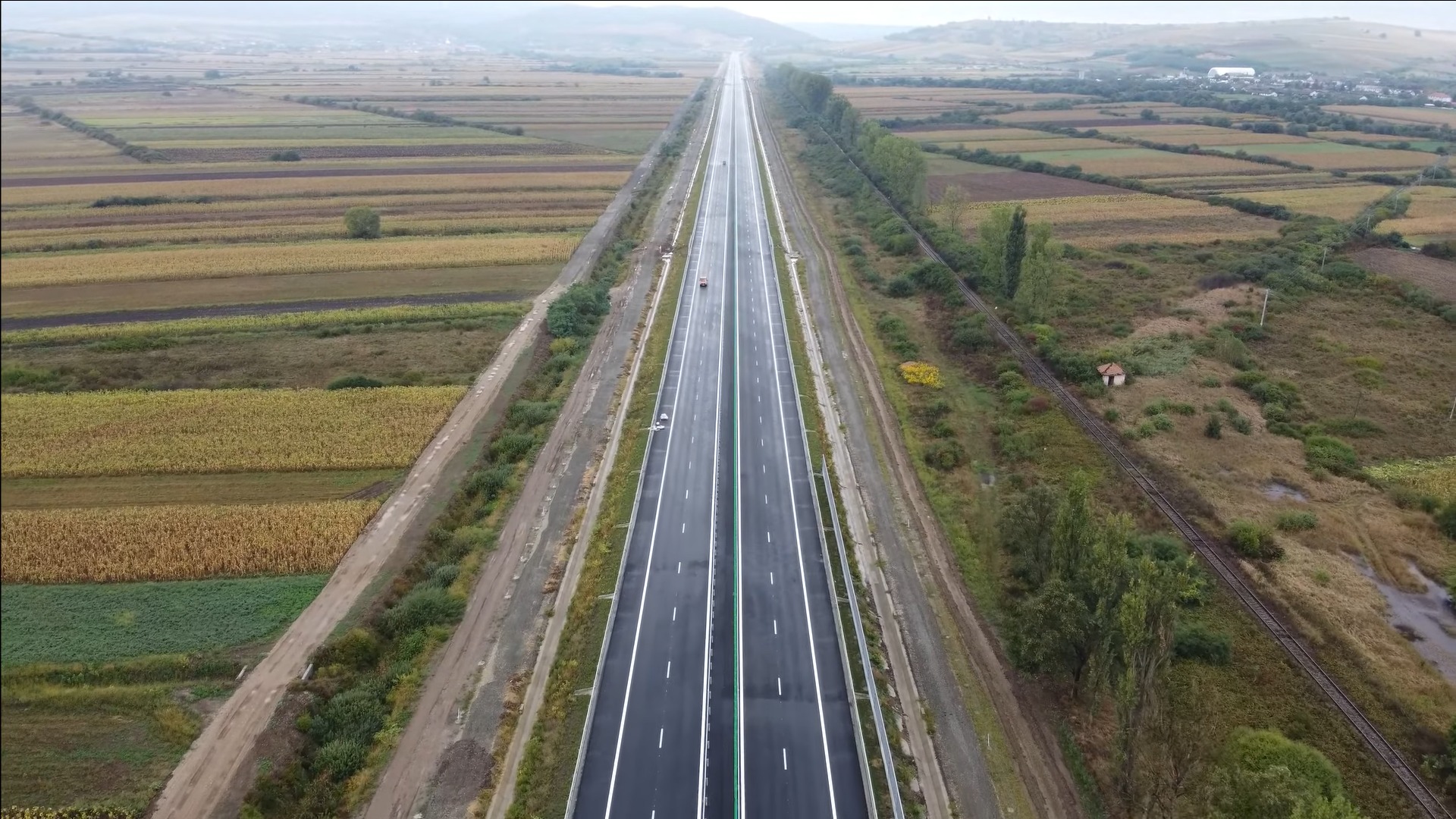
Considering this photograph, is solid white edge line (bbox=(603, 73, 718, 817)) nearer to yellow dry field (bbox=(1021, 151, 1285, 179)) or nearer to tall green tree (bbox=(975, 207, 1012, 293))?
tall green tree (bbox=(975, 207, 1012, 293))

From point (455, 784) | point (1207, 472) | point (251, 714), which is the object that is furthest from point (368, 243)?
point (1207, 472)

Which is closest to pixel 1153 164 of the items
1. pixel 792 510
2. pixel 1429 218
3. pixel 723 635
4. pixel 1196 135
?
pixel 1196 135

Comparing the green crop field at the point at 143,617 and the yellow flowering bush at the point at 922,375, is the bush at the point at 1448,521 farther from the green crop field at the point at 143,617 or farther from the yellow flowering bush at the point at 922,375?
the green crop field at the point at 143,617

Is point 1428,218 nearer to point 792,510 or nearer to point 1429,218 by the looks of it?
point 1429,218

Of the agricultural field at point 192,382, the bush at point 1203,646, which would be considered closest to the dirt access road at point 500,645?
the agricultural field at point 192,382

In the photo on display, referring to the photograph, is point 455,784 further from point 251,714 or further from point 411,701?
point 251,714

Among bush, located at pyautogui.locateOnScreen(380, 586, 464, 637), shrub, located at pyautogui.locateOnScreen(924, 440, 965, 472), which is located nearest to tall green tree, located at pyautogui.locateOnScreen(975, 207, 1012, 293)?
shrub, located at pyautogui.locateOnScreen(924, 440, 965, 472)
